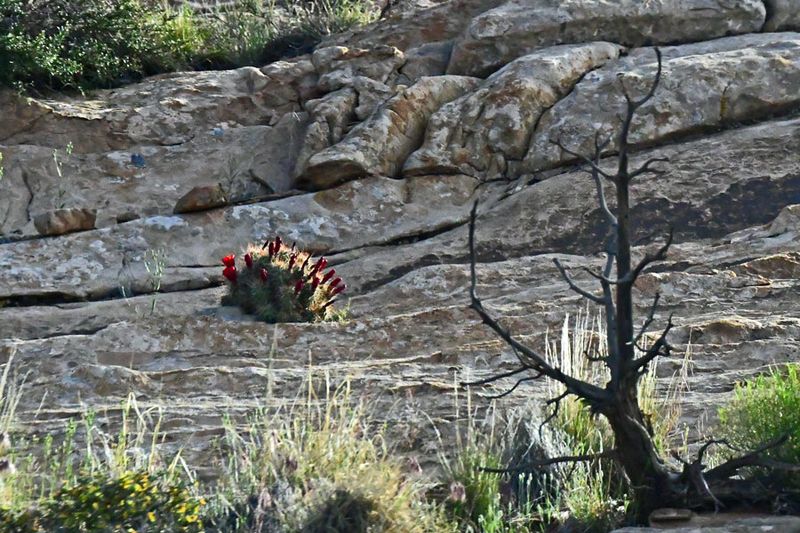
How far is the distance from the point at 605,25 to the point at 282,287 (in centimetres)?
481

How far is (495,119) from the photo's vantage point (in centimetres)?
1068

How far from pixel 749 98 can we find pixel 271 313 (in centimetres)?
461

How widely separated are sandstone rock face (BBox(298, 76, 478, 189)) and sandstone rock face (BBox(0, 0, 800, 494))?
0.02m

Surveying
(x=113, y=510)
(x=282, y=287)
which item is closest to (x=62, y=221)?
(x=282, y=287)

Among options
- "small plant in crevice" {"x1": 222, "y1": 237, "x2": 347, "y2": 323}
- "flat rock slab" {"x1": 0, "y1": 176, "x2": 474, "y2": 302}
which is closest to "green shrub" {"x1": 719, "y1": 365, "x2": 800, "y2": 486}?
"small plant in crevice" {"x1": 222, "y1": 237, "x2": 347, "y2": 323}

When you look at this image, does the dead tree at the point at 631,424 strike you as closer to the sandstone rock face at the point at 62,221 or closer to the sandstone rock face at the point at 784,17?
the sandstone rock face at the point at 62,221

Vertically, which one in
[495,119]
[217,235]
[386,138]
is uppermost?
[495,119]

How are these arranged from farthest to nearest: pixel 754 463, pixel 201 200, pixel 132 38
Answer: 1. pixel 132 38
2. pixel 201 200
3. pixel 754 463

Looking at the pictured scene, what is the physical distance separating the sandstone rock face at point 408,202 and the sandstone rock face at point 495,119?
0.02 meters

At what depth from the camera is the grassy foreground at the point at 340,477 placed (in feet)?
15.5

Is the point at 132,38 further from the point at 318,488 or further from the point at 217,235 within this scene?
the point at 318,488

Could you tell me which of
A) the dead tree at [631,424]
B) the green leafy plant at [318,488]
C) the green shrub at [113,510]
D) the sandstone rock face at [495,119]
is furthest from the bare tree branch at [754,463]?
the sandstone rock face at [495,119]

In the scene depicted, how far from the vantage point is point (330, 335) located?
7926 mm

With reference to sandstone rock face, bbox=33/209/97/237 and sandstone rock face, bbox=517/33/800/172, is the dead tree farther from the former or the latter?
sandstone rock face, bbox=33/209/97/237
